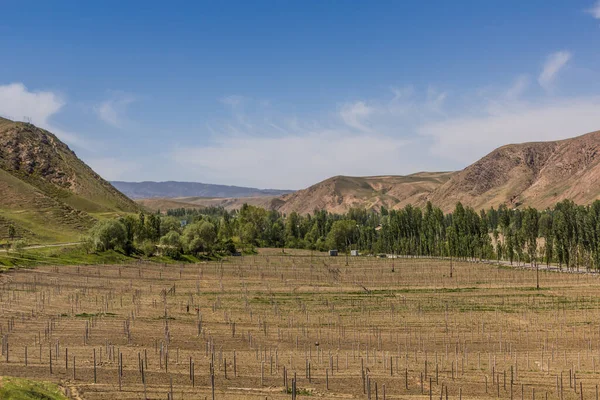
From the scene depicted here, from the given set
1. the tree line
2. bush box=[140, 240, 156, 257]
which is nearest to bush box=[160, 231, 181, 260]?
the tree line

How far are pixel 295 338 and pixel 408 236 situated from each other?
140923 millimetres

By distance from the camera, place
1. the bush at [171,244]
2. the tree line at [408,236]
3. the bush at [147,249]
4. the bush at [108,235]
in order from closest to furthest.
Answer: the bush at [108,235]
the bush at [147,249]
the tree line at [408,236]
the bush at [171,244]

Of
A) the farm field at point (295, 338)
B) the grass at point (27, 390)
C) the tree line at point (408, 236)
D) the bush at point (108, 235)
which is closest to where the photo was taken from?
the grass at point (27, 390)

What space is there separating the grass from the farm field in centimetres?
128

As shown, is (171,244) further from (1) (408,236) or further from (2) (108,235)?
(1) (408,236)

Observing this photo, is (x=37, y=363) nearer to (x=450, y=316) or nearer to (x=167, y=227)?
(x=450, y=316)

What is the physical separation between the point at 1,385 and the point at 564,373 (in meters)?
30.1

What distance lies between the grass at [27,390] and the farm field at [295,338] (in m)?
1.28

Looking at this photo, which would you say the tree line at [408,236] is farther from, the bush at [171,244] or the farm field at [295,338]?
the farm field at [295,338]

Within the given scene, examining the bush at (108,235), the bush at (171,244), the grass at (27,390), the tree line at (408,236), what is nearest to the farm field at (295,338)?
the grass at (27,390)

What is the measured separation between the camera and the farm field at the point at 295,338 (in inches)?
1137

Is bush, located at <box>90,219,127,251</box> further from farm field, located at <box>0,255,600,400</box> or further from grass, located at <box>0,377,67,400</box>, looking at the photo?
grass, located at <box>0,377,67,400</box>

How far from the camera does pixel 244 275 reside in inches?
3777

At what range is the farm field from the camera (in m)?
28.9
